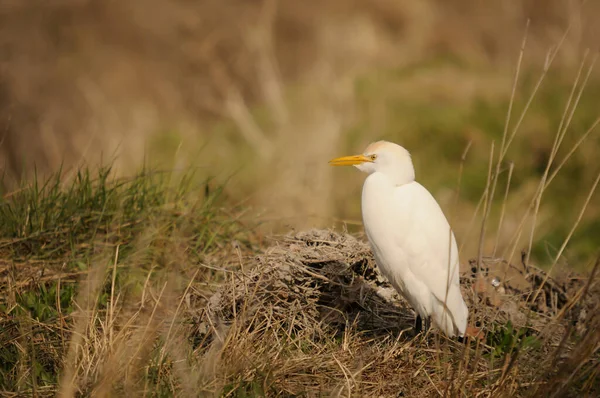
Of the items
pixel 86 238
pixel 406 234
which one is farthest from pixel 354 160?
pixel 86 238

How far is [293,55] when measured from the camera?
40.1 ft

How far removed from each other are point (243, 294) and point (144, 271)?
2.71 ft

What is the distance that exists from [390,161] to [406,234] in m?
0.32

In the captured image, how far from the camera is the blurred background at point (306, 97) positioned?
7.08 m

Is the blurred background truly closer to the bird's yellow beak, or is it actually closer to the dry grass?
the dry grass

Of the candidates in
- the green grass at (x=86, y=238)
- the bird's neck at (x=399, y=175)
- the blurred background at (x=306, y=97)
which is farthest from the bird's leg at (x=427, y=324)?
the blurred background at (x=306, y=97)

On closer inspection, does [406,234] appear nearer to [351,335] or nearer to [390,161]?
[390,161]

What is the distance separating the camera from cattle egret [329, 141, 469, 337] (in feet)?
10.6

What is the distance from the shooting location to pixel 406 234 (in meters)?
3.25

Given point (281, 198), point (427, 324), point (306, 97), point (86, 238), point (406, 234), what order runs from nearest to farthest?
point (406, 234) → point (427, 324) → point (86, 238) → point (281, 198) → point (306, 97)

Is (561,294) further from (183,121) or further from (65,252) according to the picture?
(183,121)


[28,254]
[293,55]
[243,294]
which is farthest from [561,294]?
[293,55]

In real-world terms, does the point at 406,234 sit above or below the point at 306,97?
above

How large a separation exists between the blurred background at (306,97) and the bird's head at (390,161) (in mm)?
1475
